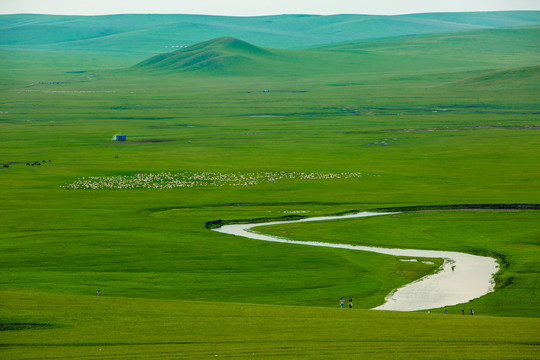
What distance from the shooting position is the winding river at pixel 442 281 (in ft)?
157

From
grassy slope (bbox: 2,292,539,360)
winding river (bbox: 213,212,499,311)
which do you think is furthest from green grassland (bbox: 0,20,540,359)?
winding river (bbox: 213,212,499,311)

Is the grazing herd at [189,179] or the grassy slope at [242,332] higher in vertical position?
the grassy slope at [242,332]

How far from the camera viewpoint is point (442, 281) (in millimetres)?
52406

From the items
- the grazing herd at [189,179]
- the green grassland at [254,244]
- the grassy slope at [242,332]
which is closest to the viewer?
the grassy slope at [242,332]

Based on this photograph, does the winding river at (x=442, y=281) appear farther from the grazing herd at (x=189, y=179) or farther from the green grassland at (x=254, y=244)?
the grazing herd at (x=189, y=179)

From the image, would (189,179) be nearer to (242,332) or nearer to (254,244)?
(254,244)

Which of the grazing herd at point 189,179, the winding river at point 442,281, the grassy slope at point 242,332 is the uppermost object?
the grassy slope at point 242,332

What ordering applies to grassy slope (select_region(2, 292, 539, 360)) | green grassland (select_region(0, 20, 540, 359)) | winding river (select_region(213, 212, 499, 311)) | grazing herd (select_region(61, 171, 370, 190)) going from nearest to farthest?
grassy slope (select_region(2, 292, 539, 360)) < green grassland (select_region(0, 20, 540, 359)) < winding river (select_region(213, 212, 499, 311)) < grazing herd (select_region(61, 171, 370, 190))

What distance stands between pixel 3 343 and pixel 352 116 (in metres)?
139

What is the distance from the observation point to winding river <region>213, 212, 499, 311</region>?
47812 millimetres

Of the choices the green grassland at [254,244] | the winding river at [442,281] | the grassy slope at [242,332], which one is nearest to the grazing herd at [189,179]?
the green grassland at [254,244]

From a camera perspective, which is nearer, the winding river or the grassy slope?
the grassy slope

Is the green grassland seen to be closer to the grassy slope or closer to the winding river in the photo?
the grassy slope

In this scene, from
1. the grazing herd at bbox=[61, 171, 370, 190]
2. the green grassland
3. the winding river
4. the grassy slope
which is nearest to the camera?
the grassy slope
